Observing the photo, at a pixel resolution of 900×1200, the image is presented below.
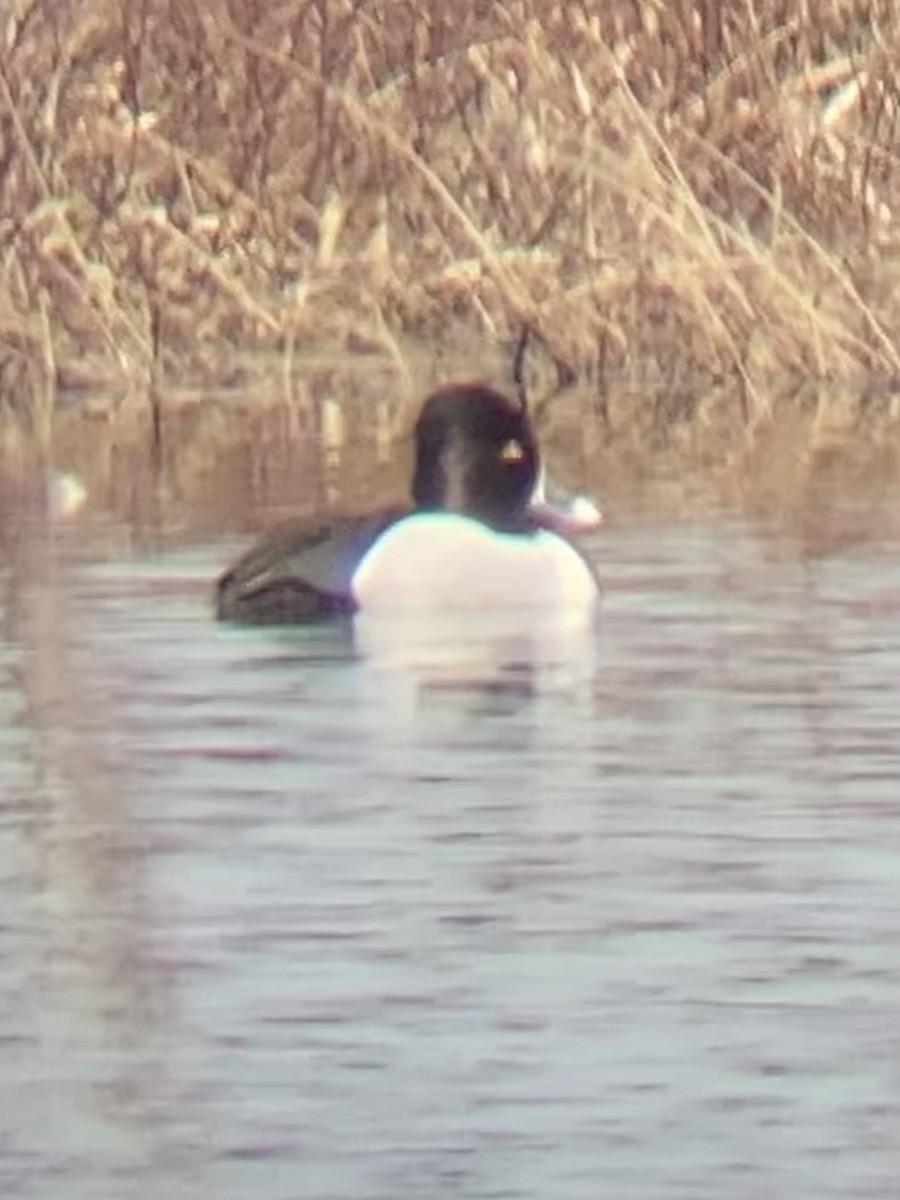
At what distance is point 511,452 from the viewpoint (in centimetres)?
1165

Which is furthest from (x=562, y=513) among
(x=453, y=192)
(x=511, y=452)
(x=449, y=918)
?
(x=453, y=192)

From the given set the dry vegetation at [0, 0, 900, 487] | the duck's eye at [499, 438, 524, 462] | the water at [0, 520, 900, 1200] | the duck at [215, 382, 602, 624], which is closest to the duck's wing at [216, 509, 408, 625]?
the duck at [215, 382, 602, 624]

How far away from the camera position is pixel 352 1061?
5.84 metres

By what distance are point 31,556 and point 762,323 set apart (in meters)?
4.73

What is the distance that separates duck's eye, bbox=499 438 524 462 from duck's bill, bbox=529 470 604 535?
8cm

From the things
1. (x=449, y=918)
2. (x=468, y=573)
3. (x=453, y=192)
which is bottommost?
(x=468, y=573)

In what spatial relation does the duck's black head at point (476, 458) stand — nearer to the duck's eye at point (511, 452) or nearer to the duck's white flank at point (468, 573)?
the duck's eye at point (511, 452)

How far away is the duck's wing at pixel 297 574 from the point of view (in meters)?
10.5

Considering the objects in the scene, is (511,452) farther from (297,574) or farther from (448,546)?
(297,574)

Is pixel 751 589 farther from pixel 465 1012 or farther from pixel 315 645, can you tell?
pixel 465 1012

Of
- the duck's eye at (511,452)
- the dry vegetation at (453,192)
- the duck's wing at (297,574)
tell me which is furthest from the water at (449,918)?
the dry vegetation at (453,192)

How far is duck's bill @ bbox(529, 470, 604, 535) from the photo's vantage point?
1143cm

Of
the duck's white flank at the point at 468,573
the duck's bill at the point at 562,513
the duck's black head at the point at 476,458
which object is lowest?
the duck's white flank at the point at 468,573

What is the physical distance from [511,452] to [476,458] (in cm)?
10
